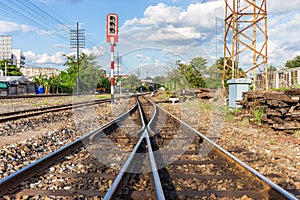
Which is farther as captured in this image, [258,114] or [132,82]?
[132,82]

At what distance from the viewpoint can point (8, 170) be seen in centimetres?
447

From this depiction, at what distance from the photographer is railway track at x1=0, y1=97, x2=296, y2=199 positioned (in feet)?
11.0

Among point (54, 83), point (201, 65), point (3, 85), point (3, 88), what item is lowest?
point (3, 88)

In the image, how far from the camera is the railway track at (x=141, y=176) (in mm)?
3361

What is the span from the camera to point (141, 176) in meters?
3.98

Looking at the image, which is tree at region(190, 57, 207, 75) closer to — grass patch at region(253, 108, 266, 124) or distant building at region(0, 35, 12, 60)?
grass patch at region(253, 108, 266, 124)

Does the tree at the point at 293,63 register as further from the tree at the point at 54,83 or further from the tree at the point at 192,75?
the tree at the point at 54,83

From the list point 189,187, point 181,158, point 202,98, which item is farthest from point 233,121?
point 202,98

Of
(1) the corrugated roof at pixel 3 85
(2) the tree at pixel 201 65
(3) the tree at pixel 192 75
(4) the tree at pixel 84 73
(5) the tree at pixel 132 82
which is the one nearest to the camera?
(3) the tree at pixel 192 75

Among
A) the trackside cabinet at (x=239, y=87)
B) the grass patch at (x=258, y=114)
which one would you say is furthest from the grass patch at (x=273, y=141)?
the trackside cabinet at (x=239, y=87)

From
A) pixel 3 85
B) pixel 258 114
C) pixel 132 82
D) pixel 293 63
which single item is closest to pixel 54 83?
pixel 3 85

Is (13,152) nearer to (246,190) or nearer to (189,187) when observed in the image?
(189,187)

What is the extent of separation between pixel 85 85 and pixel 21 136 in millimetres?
46188

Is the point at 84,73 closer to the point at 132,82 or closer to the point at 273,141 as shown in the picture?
the point at 132,82
